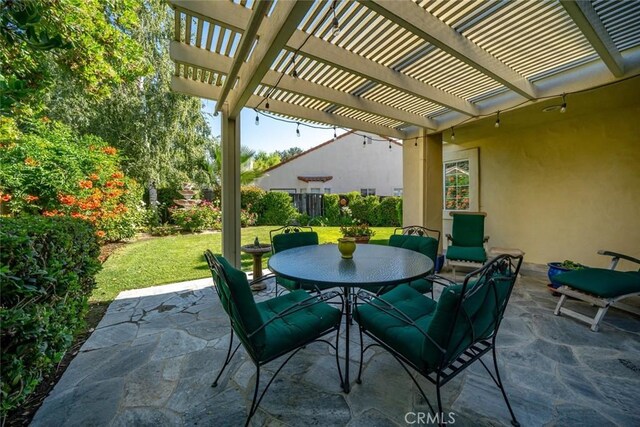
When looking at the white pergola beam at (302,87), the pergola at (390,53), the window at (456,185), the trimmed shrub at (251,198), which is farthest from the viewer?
the trimmed shrub at (251,198)

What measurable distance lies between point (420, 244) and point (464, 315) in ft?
4.91

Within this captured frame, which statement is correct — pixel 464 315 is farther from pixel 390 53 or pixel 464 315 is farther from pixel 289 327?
pixel 390 53

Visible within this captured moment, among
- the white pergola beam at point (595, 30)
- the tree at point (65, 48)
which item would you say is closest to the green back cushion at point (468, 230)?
the white pergola beam at point (595, 30)

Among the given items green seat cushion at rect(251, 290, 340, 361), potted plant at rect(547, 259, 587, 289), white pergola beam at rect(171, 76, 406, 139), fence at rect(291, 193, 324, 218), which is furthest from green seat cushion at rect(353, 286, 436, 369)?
fence at rect(291, 193, 324, 218)

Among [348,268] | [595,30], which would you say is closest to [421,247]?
[348,268]

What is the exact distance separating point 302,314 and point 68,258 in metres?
1.86

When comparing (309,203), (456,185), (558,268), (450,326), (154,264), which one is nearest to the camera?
(450,326)

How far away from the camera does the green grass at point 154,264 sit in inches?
150

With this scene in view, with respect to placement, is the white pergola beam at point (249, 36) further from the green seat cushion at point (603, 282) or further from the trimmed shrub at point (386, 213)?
the trimmed shrub at point (386, 213)

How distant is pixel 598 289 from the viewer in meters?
2.53

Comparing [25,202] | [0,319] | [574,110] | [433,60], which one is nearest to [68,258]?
[0,319]

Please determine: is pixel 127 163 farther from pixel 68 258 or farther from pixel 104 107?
pixel 68 258

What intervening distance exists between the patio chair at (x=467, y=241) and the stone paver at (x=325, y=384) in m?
1.41

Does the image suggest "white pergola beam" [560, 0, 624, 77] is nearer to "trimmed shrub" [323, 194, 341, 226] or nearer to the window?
the window
